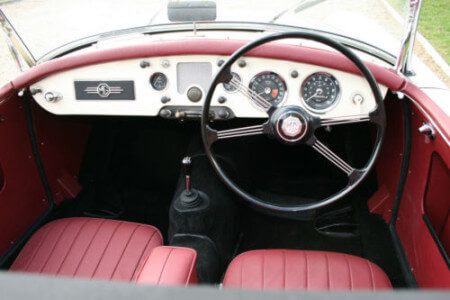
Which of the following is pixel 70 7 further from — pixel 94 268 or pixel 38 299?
pixel 38 299

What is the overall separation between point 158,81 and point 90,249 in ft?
2.64

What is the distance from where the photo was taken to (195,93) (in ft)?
7.05

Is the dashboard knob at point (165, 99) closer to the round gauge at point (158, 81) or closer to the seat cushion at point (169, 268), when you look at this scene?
the round gauge at point (158, 81)

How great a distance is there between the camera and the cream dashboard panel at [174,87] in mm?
1980

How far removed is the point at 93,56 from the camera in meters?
2.12

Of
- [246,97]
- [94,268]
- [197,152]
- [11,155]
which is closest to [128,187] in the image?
[197,152]

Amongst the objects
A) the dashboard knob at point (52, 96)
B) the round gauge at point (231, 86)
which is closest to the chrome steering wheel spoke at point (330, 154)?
the round gauge at point (231, 86)

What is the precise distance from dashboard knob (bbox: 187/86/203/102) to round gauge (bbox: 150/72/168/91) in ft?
0.40

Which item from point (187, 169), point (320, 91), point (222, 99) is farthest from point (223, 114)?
point (320, 91)

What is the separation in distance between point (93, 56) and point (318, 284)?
53.4 inches

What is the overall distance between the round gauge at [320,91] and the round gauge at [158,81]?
0.62 m

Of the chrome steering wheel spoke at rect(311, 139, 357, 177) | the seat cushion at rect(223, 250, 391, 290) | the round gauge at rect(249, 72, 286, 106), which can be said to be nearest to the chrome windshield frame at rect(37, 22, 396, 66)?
the round gauge at rect(249, 72, 286, 106)

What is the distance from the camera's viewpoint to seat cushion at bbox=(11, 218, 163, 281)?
2.00 meters

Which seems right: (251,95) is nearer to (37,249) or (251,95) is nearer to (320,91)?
(320,91)
